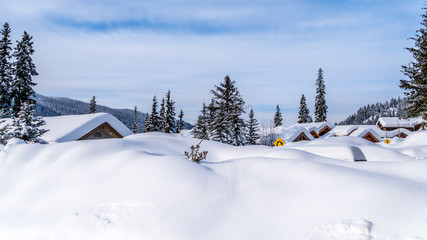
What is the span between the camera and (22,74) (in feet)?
88.0

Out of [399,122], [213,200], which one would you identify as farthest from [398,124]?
[213,200]

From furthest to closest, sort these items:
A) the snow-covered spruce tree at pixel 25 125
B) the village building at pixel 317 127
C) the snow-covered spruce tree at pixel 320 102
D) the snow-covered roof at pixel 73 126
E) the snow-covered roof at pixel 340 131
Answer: the snow-covered spruce tree at pixel 320 102 → the snow-covered roof at pixel 340 131 → the village building at pixel 317 127 → the snow-covered roof at pixel 73 126 → the snow-covered spruce tree at pixel 25 125

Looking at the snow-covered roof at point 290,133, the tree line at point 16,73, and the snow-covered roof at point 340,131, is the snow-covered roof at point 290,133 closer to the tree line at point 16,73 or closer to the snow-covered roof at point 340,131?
the snow-covered roof at point 340,131

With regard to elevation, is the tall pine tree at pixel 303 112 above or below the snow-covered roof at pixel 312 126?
above

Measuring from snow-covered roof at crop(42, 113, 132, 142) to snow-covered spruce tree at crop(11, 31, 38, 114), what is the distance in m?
11.7

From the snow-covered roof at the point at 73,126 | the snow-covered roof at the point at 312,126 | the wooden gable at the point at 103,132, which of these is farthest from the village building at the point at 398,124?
the snow-covered roof at the point at 73,126

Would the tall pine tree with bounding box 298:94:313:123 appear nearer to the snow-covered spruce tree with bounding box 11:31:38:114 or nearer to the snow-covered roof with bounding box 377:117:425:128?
the snow-covered roof with bounding box 377:117:425:128

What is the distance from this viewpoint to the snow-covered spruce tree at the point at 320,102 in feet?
170

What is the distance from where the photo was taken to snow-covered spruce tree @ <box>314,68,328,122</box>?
170ft

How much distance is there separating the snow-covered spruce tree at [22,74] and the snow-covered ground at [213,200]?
2610 centimetres

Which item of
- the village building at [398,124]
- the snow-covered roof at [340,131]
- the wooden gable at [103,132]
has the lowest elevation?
the wooden gable at [103,132]

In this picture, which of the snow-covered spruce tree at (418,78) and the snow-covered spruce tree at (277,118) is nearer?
the snow-covered spruce tree at (418,78)

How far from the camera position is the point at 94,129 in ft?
56.3

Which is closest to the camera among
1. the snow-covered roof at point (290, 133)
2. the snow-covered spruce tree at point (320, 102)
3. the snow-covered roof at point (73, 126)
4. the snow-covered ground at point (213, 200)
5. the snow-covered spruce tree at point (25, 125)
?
the snow-covered ground at point (213, 200)
